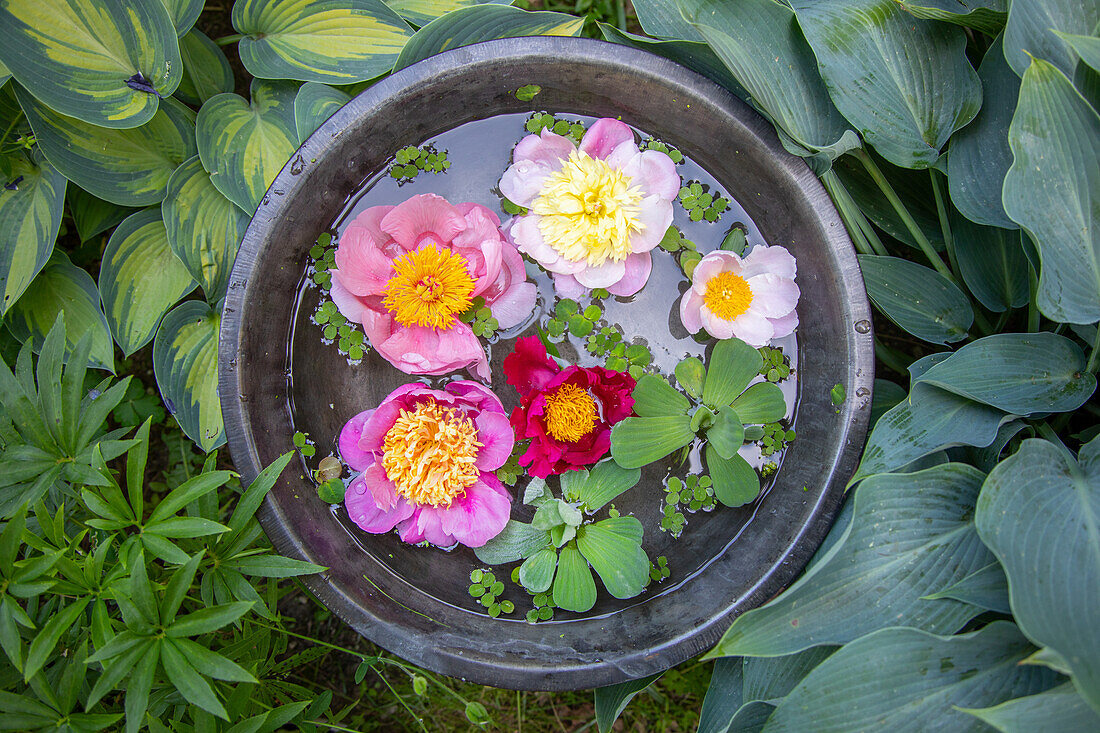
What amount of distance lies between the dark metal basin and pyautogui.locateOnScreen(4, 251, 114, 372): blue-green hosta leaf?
1.46ft

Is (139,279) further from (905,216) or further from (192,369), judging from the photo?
(905,216)

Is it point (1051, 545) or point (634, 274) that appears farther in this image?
point (634, 274)

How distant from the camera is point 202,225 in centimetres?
119

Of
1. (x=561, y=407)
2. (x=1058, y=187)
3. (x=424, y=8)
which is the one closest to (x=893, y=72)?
(x=1058, y=187)

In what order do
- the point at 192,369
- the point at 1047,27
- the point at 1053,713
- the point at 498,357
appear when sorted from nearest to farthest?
the point at 1053,713, the point at 1047,27, the point at 498,357, the point at 192,369

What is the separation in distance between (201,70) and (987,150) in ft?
4.58

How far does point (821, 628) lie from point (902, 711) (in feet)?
0.43

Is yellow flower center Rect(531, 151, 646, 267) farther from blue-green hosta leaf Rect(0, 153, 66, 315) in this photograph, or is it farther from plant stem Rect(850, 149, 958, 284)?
blue-green hosta leaf Rect(0, 153, 66, 315)

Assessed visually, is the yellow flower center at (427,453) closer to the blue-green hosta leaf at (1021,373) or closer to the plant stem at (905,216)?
the blue-green hosta leaf at (1021,373)

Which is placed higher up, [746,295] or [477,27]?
[477,27]

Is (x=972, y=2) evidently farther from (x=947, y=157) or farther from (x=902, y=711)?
(x=902, y=711)

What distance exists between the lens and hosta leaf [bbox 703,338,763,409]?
1.00m

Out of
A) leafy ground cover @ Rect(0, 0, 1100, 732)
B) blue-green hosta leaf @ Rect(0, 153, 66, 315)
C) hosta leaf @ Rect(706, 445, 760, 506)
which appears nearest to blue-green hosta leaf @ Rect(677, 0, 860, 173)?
leafy ground cover @ Rect(0, 0, 1100, 732)

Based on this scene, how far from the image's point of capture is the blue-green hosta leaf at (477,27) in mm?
1091
